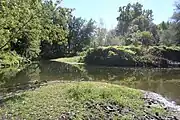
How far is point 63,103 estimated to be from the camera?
12984 millimetres

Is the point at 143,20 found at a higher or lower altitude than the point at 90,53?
higher

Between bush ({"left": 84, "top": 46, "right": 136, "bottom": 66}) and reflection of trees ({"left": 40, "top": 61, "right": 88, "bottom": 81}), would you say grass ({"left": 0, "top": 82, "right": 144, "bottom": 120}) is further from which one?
bush ({"left": 84, "top": 46, "right": 136, "bottom": 66})

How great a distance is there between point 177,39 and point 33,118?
67.1 m

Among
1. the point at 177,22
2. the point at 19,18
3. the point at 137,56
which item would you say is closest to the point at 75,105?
the point at 19,18

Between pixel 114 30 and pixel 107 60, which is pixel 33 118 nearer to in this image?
pixel 107 60

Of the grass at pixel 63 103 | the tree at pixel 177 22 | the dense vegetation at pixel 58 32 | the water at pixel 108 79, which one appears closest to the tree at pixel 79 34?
the dense vegetation at pixel 58 32

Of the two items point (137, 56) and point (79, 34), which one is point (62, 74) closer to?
point (137, 56)

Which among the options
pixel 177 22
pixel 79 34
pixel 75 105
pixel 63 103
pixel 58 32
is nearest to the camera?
pixel 75 105

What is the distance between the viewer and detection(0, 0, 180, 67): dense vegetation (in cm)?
1669

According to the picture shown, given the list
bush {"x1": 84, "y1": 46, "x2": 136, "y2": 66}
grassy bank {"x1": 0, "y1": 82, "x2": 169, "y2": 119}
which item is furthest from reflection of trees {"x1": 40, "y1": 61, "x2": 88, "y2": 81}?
grassy bank {"x1": 0, "y1": 82, "x2": 169, "y2": 119}

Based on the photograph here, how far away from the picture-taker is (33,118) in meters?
11.0

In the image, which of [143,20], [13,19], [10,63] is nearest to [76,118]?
[13,19]

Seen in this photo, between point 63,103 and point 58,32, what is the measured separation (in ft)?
24.9

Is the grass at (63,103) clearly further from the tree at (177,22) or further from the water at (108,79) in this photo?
the tree at (177,22)
